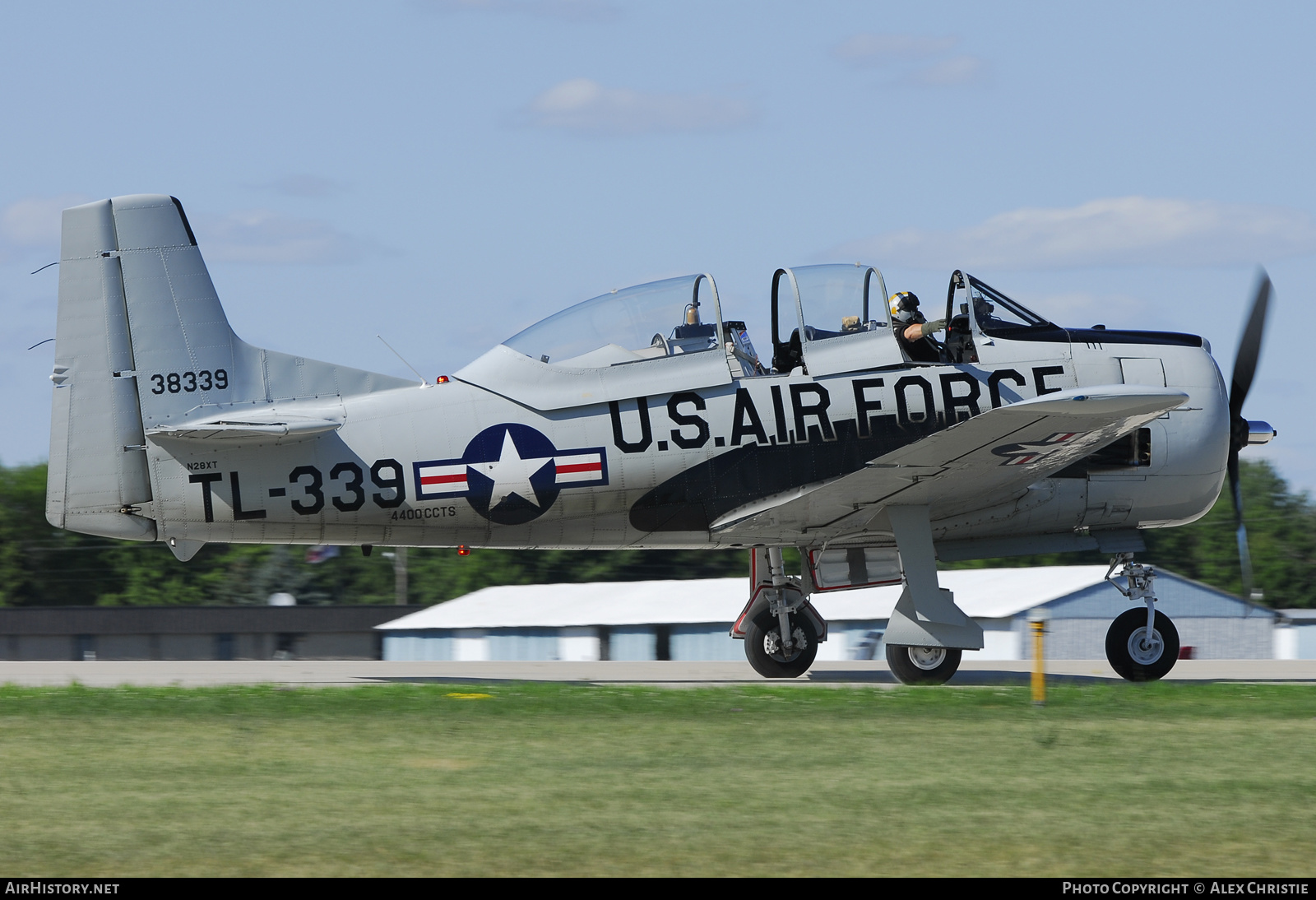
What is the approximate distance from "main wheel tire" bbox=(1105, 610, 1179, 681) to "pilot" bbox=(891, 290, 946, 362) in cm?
344

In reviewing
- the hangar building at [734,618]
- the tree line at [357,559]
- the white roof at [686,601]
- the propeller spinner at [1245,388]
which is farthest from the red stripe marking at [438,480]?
the tree line at [357,559]

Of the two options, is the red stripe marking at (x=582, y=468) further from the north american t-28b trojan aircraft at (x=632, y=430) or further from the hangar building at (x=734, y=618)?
the hangar building at (x=734, y=618)

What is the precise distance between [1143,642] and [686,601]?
100ft

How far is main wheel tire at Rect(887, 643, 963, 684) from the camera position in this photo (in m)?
14.4

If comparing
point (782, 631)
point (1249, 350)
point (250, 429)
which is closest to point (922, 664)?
point (782, 631)

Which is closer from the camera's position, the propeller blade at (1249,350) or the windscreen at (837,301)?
the windscreen at (837,301)

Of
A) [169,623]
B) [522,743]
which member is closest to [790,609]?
[522,743]

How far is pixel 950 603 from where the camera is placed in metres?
13.5

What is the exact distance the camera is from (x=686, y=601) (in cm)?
4438

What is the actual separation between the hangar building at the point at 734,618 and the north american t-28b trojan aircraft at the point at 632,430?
2283 centimetres

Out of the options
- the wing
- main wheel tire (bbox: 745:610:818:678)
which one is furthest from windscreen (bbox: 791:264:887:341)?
main wheel tire (bbox: 745:610:818:678)

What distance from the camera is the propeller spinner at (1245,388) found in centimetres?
1443

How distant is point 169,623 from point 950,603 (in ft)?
161

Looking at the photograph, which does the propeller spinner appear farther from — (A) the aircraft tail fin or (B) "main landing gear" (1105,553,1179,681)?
(A) the aircraft tail fin
